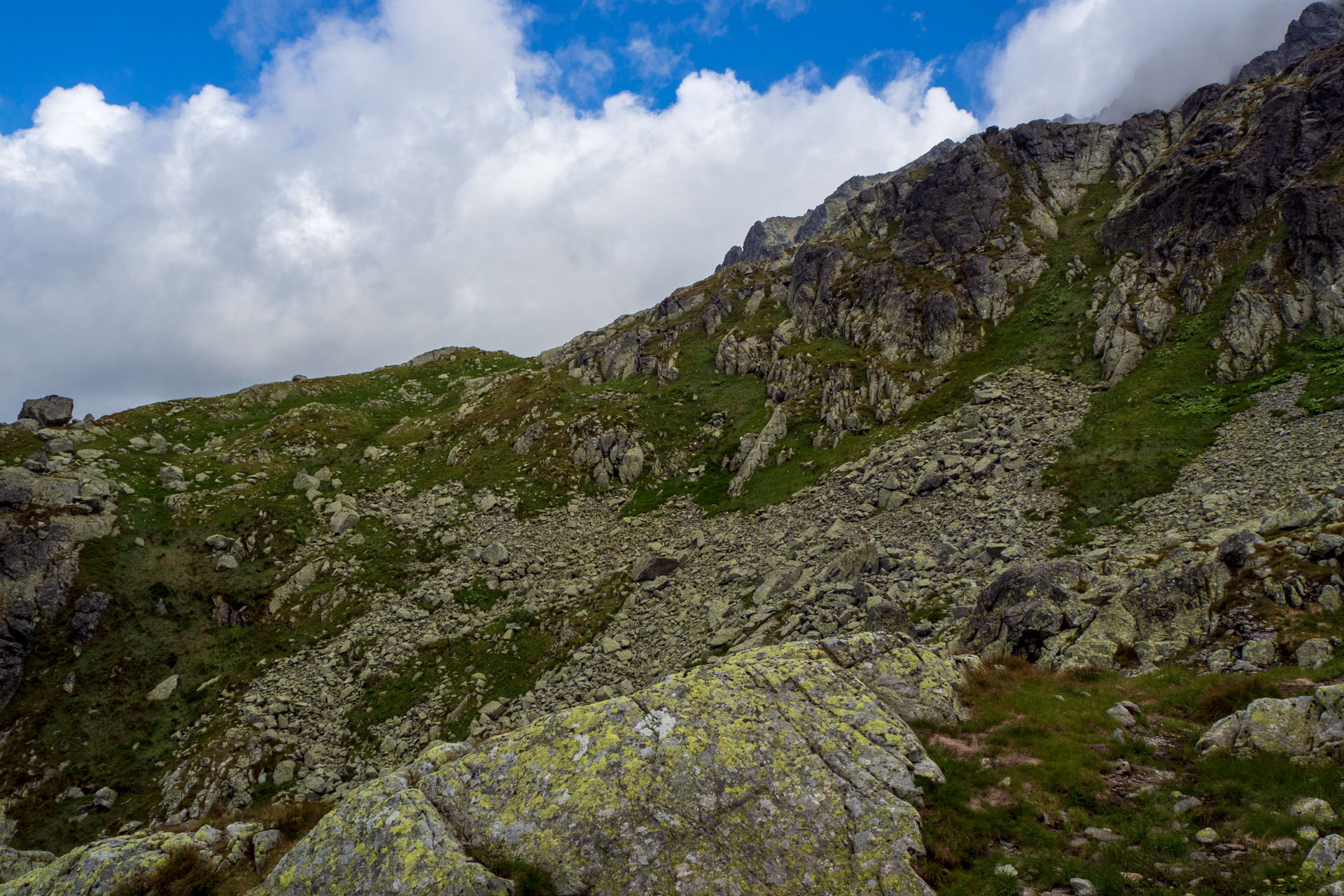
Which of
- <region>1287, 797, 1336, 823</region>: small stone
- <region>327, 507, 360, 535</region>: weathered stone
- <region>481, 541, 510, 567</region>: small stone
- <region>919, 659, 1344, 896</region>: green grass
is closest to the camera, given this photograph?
<region>1287, 797, 1336, 823</region>: small stone

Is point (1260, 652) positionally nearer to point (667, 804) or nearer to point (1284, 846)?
point (1284, 846)

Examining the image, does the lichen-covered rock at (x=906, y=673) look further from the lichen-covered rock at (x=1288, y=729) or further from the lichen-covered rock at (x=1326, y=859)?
the lichen-covered rock at (x=1326, y=859)

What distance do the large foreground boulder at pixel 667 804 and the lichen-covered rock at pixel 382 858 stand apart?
0.03 meters

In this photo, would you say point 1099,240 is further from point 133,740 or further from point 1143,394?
point 133,740

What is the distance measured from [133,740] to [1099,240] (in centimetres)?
10146

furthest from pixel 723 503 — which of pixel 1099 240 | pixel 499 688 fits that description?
pixel 1099 240

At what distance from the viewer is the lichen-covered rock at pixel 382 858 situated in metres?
10.4

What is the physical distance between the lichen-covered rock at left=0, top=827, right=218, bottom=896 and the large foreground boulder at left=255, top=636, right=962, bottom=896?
15.5 ft

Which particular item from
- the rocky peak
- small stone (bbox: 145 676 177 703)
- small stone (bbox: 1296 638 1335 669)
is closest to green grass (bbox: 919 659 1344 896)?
small stone (bbox: 1296 638 1335 669)

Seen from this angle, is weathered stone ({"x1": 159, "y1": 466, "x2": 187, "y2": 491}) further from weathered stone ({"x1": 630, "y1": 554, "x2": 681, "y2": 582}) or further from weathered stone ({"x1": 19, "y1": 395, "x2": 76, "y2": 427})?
weathered stone ({"x1": 630, "y1": 554, "x2": 681, "y2": 582})

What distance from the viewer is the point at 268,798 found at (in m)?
26.8

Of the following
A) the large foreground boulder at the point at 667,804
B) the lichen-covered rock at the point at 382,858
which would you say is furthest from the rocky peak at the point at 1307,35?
the lichen-covered rock at the point at 382,858

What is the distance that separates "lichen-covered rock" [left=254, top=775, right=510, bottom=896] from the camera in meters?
10.4

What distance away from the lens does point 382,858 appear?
431 inches
